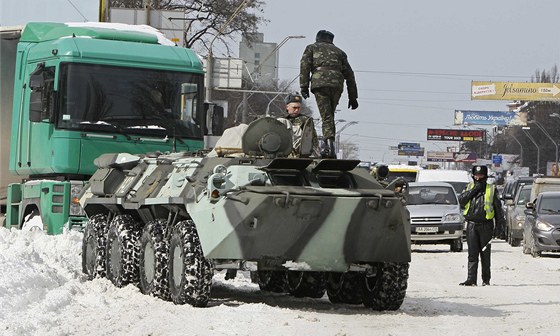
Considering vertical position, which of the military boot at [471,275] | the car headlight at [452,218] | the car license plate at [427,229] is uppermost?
the military boot at [471,275]

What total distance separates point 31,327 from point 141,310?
7.21 feet

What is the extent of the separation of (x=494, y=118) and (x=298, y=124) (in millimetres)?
116019

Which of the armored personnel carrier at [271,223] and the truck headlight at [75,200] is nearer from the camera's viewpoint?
the armored personnel carrier at [271,223]

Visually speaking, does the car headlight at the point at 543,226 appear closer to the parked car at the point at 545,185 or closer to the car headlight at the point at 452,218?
the car headlight at the point at 452,218

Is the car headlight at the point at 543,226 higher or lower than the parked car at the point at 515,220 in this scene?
higher

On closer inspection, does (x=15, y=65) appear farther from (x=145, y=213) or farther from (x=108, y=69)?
(x=145, y=213)

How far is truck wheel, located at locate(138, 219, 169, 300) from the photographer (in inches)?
576

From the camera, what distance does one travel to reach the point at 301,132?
580 inches

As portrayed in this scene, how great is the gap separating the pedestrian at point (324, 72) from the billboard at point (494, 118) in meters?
113

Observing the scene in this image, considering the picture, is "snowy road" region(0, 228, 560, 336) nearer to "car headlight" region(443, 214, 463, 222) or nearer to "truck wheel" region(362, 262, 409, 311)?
"truck wheel" region(362, 262, 409, 311)

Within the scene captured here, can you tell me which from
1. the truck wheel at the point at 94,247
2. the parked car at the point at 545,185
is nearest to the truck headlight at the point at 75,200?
the truck wheel at the point at 94,247

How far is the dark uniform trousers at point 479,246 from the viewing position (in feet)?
65.0

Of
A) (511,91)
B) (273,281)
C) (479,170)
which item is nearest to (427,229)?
(479,170)

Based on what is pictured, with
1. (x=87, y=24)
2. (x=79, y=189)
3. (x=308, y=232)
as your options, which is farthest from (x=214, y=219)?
(x=87, y=24)
